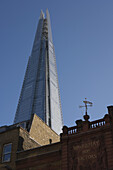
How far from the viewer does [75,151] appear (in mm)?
29078

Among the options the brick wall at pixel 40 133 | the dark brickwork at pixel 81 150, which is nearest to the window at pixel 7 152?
the dark brickwork at pixel 81 150

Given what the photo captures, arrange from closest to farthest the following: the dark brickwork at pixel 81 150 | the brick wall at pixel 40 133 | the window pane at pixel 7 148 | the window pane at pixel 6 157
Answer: the dark brickwork at pixel 81 150 → the window pane at pixel 6 157 → the window pane at pixel 7 148 → the brick wall at pixel 40 133

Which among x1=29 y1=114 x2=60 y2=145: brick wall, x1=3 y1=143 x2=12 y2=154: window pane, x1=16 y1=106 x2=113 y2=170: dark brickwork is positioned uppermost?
x1=29 y1=114 x2=60 y2=145: brick wall

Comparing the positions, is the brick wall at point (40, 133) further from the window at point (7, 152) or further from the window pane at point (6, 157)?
the window pane at point (6, 157)

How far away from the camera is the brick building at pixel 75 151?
89.5 feet

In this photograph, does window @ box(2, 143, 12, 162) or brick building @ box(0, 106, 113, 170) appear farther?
window @ box(2, 143, 12, 162)

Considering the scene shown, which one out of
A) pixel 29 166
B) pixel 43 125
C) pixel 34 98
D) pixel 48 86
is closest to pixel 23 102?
pixel 34 98

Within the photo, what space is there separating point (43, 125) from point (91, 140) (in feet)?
53.9

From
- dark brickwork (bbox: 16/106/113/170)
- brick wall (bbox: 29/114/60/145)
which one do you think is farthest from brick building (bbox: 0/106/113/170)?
brick wall (bbox: 29/114/60/145)

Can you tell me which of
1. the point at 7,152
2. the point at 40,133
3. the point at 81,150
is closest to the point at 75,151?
the point at 81,150

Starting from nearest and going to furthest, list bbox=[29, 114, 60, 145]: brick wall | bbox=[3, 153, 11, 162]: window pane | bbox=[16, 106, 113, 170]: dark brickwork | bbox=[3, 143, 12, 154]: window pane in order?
bbox=[16, 106, 113, 170]: dark brickwork
bbox=[3, 153, 11, 162]: window pane
bbox=[3, 143, 12, 154]: window pane
bbox=[29, 114, 60, 145]: brick wall

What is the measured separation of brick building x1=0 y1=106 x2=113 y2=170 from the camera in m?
27.3

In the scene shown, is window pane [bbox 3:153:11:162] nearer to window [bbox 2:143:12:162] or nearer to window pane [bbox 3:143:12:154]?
window [bbox 2:143:12:162]

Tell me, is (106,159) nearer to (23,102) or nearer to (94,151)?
(94,151)
